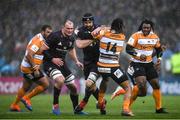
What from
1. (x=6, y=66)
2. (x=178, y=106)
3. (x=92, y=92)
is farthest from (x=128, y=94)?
(x=6, y=66)

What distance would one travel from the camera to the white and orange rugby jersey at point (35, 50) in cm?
2052

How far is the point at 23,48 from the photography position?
34.6m

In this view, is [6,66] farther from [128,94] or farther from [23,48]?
[128,94]

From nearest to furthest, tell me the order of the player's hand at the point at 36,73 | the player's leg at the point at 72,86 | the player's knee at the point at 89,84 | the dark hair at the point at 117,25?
1. the dark hair at the point at 117,25
2. the player's knee at the point at 89,84
3. the player's leg at the point at 72,86
4. the player's hand at the point at 36,73

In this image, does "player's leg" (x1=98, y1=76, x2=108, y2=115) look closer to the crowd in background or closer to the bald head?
the bald head

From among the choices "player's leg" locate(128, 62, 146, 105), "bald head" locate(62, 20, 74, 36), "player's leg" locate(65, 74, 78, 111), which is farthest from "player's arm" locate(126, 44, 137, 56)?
"player's leg" locate(65, 74, 78, 111)

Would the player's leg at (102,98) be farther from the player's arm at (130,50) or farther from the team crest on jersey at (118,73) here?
the player's arm at (130,50)

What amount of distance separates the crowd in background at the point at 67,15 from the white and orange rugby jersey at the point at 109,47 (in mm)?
16290

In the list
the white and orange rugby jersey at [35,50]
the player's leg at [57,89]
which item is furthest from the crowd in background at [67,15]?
the player's leg at [57,89]

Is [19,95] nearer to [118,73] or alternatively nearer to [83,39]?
[83,39]

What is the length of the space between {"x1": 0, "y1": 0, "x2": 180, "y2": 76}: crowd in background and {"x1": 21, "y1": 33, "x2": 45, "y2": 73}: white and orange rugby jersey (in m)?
13.2

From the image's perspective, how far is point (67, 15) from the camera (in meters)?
35.6

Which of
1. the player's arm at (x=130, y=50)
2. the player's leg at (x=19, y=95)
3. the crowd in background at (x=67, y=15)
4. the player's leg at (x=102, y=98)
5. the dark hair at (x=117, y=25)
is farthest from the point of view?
the crowd in background at (x=67, y=15)

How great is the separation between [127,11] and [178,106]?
13.4 m
